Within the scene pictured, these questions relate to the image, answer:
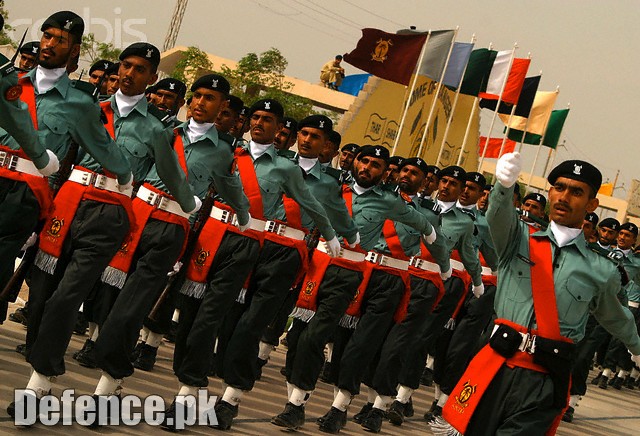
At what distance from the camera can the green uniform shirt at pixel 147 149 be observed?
802 centimetres

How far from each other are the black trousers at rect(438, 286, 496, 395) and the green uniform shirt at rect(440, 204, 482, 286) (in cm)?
107

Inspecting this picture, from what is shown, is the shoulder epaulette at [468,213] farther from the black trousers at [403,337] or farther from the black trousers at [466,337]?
the black trousers at [466,337]

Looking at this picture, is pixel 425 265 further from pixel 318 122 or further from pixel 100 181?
pixel 100 181

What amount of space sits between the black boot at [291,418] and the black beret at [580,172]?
12.0 feet

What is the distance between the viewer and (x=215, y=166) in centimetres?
888

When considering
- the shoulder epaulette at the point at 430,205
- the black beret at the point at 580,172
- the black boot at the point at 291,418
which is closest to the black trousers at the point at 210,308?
Answer: the black boot at the point at 291,418

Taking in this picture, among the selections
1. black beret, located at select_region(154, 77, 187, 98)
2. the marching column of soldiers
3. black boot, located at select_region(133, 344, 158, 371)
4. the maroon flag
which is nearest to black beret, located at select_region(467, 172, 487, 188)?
the marching column of soldiers

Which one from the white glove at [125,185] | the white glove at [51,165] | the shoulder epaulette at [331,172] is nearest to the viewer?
the white glove at [51,165]

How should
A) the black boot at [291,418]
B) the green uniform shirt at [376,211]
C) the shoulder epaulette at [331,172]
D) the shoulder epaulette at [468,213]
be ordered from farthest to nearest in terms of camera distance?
the shoulder epaulette at [468,213], the green uniform shirt at [376,211], the shoulder epaulette at [331,172], the black boot at [291,418]

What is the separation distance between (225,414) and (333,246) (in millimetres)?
1696

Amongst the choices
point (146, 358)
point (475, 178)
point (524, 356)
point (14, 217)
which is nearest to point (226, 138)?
point (14, 217)

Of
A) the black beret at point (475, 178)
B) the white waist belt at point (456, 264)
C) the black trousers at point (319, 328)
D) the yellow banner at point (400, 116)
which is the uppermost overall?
the yellow banner at point (400, 116)

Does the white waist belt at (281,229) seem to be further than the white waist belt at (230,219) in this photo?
Yes

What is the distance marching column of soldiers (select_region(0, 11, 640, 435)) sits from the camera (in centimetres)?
702
